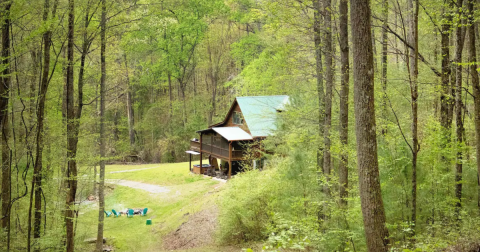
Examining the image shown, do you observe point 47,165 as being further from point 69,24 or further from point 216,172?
point 216,172

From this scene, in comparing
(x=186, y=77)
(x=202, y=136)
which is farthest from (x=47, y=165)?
(x=186, y=77)

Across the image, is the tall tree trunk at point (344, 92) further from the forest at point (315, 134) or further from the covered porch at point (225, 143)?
the covered porch at point (225, 143)

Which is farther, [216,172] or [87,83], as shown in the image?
[216,172]

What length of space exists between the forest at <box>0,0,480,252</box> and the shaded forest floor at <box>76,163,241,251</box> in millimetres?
244

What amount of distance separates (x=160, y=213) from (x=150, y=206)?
4.36ft

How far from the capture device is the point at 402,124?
902 centimetres

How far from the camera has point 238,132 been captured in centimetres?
2461

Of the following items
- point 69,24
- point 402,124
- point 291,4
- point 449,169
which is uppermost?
point 291,4

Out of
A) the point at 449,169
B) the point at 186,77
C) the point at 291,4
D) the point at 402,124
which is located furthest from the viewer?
the point at 186,77

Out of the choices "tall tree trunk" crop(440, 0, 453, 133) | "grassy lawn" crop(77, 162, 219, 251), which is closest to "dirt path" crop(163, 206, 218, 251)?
"grassy lawn" crop(77, 162, 219, 251)

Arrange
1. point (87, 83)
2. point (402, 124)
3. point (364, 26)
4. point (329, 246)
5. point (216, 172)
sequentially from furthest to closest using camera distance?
point (216, 172)
point (87, 83)
point (402, 124)
point (329, 246)
point (364, 26)

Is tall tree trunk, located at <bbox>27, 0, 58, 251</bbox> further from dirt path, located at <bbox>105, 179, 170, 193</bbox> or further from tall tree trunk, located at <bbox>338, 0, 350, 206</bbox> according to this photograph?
dirt path, located at <bbox>105, 179, 170, 193</bbox>

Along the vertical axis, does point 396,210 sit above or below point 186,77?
below

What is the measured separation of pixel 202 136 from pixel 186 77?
17183 mm
